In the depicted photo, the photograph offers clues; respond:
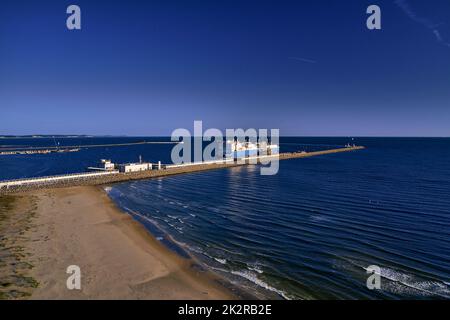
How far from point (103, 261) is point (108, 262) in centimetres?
43

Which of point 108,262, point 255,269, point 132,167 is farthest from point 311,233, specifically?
point 132,167

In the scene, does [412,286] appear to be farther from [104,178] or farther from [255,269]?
[104,178]

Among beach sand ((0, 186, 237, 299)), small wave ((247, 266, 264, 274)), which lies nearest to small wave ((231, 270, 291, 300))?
small wave ((247, 266, 264, 274))

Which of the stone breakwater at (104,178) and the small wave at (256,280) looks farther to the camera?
the stone breakwater at (104,178)

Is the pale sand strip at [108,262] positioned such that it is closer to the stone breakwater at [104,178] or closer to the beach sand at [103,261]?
the beach sand at [103,261]

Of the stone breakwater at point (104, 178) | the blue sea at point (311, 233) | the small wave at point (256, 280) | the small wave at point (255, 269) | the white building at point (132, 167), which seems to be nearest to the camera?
the small wave at point (256, 280)

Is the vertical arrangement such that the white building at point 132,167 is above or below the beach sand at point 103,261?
above

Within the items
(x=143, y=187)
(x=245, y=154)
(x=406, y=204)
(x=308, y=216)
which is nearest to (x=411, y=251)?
(x=308, y=216)

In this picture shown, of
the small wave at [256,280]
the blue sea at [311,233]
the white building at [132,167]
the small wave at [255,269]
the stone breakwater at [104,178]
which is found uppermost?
the white building at [132,167]

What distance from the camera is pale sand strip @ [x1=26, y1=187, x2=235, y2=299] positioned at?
17.8 metres

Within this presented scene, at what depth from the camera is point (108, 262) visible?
22.1 metres

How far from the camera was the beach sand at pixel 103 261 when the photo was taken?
17859 millimetres

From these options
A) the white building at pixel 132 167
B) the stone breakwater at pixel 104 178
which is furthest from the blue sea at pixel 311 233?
the white building at pixel 132 167

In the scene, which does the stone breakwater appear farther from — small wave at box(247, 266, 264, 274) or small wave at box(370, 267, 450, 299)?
small wave at box(370, 267, 450, 299)
